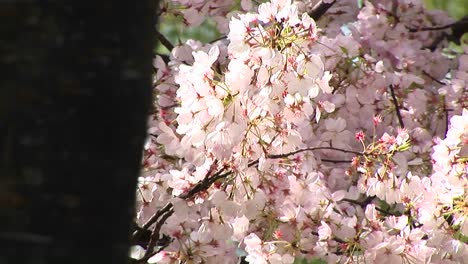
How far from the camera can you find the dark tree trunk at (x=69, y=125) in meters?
1.00

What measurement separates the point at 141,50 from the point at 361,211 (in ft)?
7.77

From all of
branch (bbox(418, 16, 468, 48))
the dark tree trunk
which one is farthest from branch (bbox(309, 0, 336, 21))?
the dark tree trunk

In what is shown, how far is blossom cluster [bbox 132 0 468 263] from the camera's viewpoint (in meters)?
2.55

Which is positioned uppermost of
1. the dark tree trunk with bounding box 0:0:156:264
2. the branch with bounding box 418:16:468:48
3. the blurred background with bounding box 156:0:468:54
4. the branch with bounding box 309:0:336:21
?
the dark tree trunk with bounding box 0:0:156:264

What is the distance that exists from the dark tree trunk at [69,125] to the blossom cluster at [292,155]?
1.42m

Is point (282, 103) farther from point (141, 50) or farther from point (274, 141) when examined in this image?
point (141, 50)

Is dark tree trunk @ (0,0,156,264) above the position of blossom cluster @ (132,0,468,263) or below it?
above

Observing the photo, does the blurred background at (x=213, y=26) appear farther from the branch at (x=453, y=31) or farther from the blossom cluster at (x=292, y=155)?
the blossom cluster at (x=292, y=155)

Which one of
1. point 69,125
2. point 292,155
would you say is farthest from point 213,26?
point 69,125

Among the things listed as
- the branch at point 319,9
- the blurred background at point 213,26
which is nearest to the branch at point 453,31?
the branch at point 319,9

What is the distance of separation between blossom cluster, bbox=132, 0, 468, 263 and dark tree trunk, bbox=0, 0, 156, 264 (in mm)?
1419

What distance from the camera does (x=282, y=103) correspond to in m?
2.64

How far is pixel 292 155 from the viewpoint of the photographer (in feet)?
9.51

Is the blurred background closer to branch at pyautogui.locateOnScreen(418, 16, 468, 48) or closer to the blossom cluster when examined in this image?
branch at pyautogui.locateOnScreen(418, 16, 468, 48)
